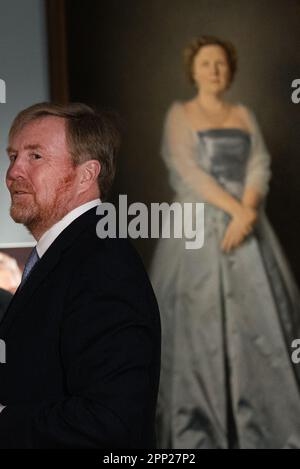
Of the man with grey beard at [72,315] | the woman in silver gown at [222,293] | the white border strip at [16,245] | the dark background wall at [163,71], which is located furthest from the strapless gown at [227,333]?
the man with grey beard at [72,315]

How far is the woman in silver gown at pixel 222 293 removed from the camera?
2746 mm

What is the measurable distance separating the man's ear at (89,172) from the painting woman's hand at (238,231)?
55.3 inches

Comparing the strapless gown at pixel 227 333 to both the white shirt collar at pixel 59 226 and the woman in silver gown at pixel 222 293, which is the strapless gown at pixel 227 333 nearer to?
the woman in silver gown at pixel 222 293

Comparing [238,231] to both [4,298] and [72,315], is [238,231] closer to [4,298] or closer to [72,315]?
[4,298]

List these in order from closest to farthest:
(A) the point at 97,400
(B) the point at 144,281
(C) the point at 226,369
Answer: (A) the point at 97,400 < (B) the point at 144,281 < (C) the point at 226,369

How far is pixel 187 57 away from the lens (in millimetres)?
2807

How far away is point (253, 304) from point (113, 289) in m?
1.65

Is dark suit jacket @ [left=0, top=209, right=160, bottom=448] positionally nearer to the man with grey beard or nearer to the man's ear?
the man with grey beard

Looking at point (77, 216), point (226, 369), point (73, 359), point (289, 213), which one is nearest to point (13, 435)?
point (73, 359)

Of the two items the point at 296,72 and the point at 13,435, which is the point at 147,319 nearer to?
the point at 13,435

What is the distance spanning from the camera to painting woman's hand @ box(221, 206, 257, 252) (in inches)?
110

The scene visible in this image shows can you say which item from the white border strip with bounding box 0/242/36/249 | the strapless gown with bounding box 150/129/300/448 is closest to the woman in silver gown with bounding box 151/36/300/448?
the strapless gown with bounding box 150/129/300/448

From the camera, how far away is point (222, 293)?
279cm

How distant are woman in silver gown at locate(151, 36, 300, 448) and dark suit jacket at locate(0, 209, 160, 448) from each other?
1.45 metres
